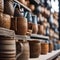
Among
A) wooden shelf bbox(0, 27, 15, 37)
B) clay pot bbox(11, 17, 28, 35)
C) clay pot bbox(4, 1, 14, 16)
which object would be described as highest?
clay pot bbox(4, 1, 14, 16)

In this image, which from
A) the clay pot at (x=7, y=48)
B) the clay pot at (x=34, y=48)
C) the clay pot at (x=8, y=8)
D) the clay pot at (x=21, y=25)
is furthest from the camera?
the clay pot at (x=34, y=48)

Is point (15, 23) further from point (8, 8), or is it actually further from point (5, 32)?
point (5, 32)

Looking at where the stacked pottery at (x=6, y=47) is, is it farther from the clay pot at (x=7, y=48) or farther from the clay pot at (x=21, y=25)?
the clay pot at (x=21, y=25)

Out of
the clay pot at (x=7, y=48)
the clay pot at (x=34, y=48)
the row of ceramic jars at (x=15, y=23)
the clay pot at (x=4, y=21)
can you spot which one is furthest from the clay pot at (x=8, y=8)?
the clay pot at (x=34, y=48)

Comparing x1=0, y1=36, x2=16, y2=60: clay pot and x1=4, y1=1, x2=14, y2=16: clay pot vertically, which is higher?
x1=4, y1=1, x2=14, y2=16: clay pot

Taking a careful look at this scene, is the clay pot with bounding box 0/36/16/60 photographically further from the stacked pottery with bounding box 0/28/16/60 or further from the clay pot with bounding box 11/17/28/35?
the clay pot with bounding box 11/17/28/35

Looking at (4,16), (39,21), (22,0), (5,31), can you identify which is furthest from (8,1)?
(39,21)

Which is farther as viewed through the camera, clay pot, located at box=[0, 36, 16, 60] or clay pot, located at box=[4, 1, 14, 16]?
clay pot, located at box=[4, 1, 14, 16]

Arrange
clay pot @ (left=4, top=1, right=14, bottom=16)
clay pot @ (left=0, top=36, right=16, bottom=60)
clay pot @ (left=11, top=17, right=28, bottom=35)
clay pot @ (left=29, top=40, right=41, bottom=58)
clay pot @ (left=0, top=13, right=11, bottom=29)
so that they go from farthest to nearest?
clay pot @ (left=29, top=40, right=41, bottom=58), clay pot @ (left=11, top=17, right=28, bottom=35), clay pot @ (left=4, top=1, right=14, bottom=16), clay pot @ (left=0, top=13, right=11, bottom=29), clay pot @ (left=0, top=36, right=16, bottom=60)

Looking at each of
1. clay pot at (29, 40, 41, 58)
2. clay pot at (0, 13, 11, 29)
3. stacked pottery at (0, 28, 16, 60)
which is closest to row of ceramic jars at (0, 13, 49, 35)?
clay pot at (0, 13, 11, 29)

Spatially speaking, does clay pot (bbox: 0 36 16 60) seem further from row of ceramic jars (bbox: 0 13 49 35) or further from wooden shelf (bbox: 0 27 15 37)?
row of ceramic jars (bbox: 0 13 49 35)

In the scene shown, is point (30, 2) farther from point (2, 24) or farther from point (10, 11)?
point (2, 24)

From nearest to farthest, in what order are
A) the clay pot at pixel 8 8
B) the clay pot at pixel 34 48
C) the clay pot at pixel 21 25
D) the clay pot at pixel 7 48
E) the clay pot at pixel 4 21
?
the clay pot at pixel 7 48 < the clay pot at pixel 4 21 < the clay pot at pixel 8 8 < the clay pot at pixel 21 25 < the clay pot at pixel 34 48

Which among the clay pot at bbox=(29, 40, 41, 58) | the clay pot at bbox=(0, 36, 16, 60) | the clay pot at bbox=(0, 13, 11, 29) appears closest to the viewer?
the clay pot at bbox=(0, 36, 16, 60)
